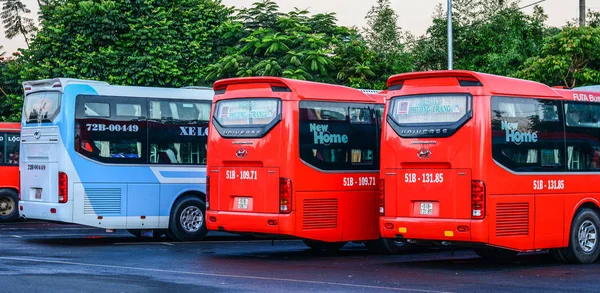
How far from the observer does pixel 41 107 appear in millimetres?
21062

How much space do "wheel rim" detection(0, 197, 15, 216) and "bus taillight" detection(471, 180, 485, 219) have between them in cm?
1572

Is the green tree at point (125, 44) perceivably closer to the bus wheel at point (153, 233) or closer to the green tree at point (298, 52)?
the green tree at point (298, 52)

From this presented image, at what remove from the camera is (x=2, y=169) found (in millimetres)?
27391

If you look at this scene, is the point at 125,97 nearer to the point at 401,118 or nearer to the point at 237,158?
the point at 237,158

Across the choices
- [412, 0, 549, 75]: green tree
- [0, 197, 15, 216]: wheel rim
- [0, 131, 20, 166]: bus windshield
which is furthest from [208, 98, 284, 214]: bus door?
[412, 0, 549, 75]: green tree

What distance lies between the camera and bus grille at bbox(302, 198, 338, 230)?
56.9 feet

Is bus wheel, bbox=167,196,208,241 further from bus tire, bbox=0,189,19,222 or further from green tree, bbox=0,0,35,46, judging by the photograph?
green tree, bbox=0,0,35,46

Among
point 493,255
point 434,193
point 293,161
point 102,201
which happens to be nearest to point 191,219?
point 102,201

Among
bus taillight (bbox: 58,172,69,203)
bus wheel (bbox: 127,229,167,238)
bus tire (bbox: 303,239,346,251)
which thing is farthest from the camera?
bus wheel (bbox: 127,229,167,238)

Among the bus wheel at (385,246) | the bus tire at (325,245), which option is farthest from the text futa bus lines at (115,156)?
the bus wheel at (385,246)

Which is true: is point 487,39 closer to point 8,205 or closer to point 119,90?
point 8,205

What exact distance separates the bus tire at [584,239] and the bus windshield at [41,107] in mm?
9906

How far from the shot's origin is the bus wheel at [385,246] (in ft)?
62.9

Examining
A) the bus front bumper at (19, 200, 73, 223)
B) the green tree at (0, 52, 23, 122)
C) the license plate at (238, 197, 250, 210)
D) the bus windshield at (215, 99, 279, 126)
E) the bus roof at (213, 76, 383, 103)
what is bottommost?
the bus front bumper at (19, 200, 73, 223)
